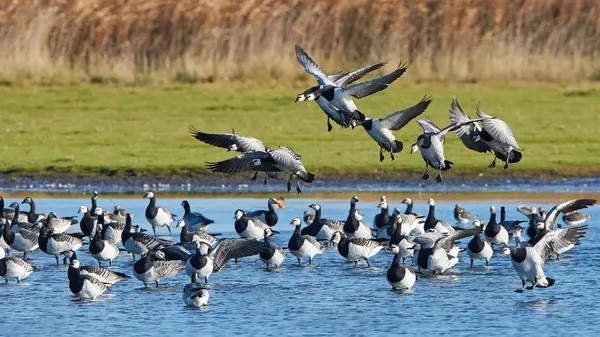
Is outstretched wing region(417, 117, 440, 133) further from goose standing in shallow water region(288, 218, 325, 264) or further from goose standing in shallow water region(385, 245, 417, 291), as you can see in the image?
goose standing in shallow water region(288, 218, 325, 264)

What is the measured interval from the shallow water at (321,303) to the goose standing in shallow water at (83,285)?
0.15 metres

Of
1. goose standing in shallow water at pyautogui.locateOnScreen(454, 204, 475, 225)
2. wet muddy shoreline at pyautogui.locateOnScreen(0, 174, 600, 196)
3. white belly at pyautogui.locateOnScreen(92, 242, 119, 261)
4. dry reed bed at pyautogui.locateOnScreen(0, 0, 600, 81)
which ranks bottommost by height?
white belly at pyautogui.locateOnScreen(92, 242, 119, 261)

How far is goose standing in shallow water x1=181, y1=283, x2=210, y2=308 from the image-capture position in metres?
16.3

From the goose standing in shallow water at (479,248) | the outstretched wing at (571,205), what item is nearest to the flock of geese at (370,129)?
the outstretched wing at (571,205)

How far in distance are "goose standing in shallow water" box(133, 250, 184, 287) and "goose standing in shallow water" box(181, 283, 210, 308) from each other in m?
1.56

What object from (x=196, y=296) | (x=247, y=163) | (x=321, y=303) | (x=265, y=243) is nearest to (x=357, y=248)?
(x=265, y=243)

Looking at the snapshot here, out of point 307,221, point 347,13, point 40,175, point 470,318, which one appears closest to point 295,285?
point 470,318

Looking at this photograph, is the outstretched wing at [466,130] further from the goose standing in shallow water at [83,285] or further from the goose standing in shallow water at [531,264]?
the goose standing in shallow water at [83,285]

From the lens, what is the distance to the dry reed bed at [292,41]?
3812 cm

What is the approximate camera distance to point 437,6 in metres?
39.9

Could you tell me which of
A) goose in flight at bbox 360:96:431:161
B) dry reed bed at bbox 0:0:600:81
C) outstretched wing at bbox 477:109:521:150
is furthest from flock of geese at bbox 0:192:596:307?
dry reed bed at bbox 0:0:600:81

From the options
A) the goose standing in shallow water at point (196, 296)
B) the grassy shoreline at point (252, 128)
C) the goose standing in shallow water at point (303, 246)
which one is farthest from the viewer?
the grassy shoreline at point (252, 128)

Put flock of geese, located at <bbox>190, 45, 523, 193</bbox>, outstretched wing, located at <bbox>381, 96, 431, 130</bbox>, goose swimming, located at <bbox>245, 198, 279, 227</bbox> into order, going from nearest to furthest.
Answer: flock of geese, located at <bbox>190, 45, 523, 193</bbox>
outstretched wing, located at <bbox>381, 96, 431, 130</bbox>
goose swimming, located at <bbox>245, 198, 279, 227</bbox>

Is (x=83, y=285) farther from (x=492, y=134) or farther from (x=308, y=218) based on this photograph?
(x=308, y=218)
